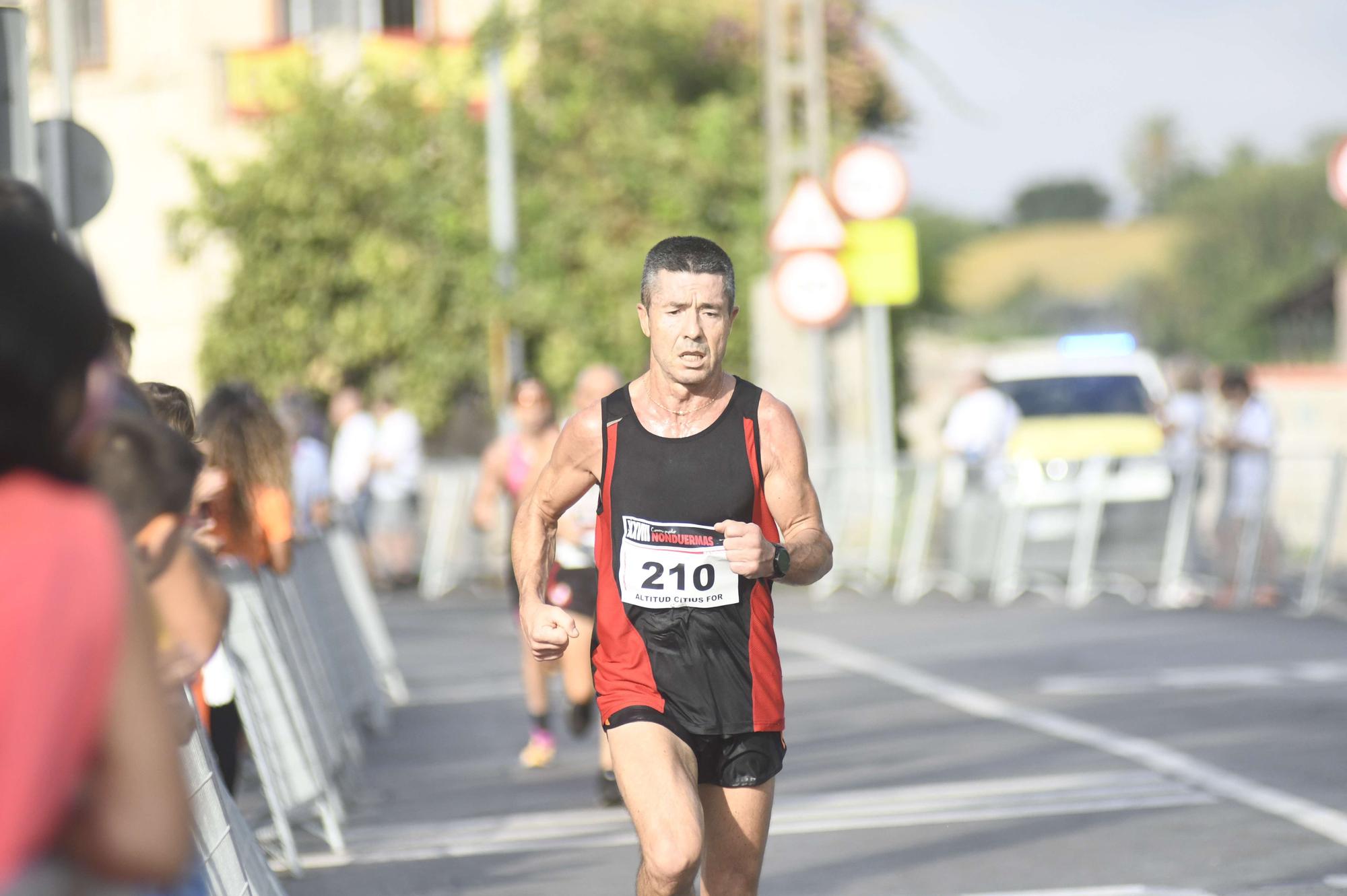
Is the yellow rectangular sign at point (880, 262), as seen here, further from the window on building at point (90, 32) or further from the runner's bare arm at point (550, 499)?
the window on building at point (90, 32)

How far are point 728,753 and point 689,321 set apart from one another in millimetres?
1054

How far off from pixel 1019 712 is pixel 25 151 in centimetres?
599

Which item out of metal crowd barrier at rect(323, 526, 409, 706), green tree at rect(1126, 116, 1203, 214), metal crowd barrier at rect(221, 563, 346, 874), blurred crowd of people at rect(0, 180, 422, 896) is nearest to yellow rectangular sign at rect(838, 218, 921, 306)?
metal crowd barrier at rect(323, 526, 409, 706)

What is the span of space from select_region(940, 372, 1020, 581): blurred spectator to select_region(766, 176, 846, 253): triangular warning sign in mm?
1886

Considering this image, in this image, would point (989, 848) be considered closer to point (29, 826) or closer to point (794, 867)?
point (794, 867)

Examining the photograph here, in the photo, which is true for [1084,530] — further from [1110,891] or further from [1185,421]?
[1110,891]

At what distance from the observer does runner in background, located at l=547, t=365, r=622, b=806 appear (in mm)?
9742

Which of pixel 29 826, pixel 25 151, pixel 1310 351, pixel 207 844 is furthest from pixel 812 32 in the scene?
pixel 1310 351

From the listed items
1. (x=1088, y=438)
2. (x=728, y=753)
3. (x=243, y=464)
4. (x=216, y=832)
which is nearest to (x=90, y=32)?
(x=1088, y=438)

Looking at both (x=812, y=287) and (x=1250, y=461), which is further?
(x=812, y=287)

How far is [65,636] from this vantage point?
2.08m

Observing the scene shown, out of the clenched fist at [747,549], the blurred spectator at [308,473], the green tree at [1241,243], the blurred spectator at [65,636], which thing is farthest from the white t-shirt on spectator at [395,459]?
the green tree at [1241,243]

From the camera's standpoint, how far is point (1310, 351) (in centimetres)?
6731

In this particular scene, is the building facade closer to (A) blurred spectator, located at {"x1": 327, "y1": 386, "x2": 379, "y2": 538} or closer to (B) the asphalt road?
(A) blurred spectator, located at {"x1": 327, "y1": 386, "x2": 379, "y2": 538}
